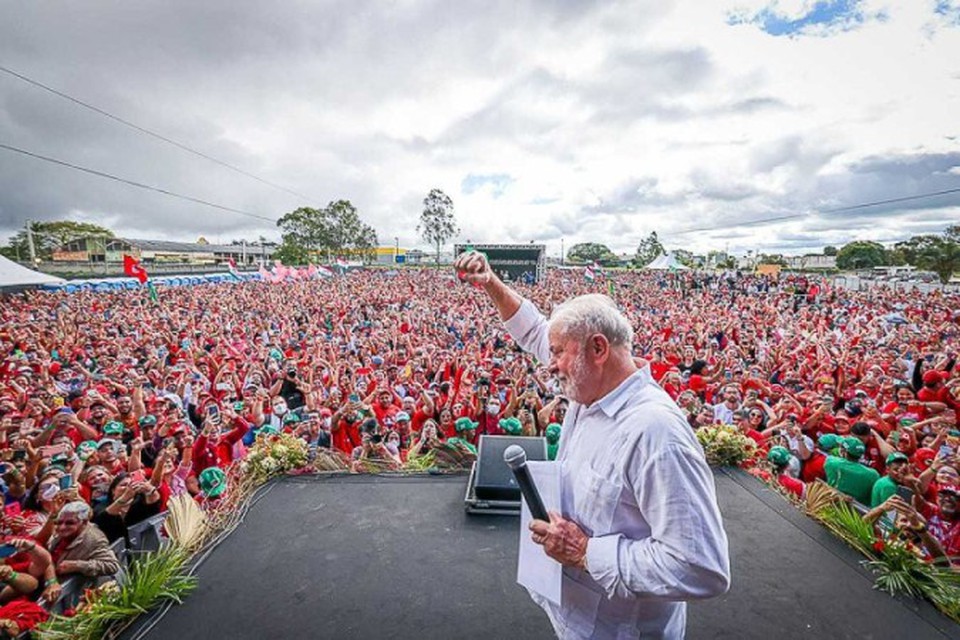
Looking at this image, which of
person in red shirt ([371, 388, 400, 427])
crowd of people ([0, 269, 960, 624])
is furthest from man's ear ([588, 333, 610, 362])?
person in red shirt ([371, 388, 400, 427])

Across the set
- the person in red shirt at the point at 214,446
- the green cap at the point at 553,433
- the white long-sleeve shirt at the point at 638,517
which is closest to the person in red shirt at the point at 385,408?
the person in red shirt at the point at 214,446

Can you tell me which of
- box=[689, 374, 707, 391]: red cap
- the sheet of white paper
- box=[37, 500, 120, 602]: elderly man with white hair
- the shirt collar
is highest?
the shirt collar

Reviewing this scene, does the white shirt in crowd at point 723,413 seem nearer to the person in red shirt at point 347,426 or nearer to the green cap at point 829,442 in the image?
the green cap at point 829,442

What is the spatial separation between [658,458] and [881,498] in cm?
405

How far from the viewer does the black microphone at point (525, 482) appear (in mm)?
1127

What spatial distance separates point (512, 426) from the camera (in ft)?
17.5

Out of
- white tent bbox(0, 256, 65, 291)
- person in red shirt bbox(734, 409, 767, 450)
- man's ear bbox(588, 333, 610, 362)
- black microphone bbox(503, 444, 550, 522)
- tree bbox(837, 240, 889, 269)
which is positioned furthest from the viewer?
tree bbox(837, 240, 889, 269)

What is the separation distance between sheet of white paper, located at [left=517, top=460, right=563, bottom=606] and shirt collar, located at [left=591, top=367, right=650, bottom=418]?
227 millimetres

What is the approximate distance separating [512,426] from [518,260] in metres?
31.0

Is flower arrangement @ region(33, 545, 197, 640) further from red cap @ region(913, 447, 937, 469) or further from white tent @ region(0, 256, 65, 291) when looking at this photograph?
white tent @ region(0, 256, 65, 291)

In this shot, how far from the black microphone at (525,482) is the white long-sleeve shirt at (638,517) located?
3.9 inches

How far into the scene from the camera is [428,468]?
331cm

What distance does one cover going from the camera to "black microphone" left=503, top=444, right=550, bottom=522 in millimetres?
1127

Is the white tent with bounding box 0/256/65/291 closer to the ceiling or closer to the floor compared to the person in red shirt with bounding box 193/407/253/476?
A: closer to the ceiling
